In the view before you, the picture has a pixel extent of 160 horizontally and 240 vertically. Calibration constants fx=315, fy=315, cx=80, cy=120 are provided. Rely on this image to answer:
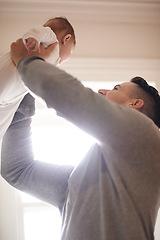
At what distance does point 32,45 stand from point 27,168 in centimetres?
48

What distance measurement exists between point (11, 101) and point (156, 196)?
25.7 inches

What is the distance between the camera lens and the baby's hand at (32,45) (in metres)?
1.08

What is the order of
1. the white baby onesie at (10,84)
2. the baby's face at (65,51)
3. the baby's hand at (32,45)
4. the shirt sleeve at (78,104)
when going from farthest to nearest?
the baby's face at (65,51)
the white baby onesie at (10,84)
the baby's hand at (32,45)
the shirt sleeve at (78,104)

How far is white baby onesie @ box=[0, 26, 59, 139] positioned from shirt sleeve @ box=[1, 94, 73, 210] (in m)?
0.03

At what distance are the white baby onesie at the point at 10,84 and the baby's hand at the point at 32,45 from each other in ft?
0.17

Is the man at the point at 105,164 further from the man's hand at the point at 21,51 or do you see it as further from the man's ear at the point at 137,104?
the man's ear at the point at 137,104

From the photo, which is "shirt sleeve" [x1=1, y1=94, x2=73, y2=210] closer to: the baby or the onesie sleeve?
the baby

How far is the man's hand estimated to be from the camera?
1121 millimetres

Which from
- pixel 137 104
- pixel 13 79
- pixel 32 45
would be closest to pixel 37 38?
pixel 32 45

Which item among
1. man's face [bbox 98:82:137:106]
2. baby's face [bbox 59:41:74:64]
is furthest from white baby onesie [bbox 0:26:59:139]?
man's face [bbox 98:82:137:106]

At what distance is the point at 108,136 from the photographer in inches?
36.2

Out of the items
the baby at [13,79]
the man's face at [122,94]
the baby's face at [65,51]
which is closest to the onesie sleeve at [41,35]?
the baby at [13,79]

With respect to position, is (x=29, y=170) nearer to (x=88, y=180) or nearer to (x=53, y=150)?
(x=88, y=180)

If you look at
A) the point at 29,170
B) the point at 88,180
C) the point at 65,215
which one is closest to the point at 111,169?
the point at 88,180
